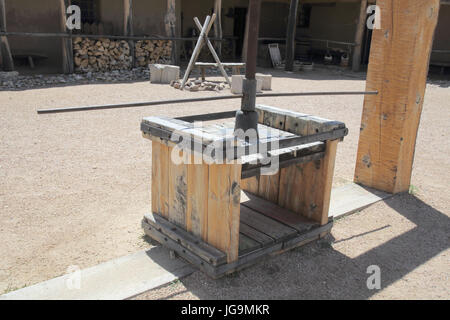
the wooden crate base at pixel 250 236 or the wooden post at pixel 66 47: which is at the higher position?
the wooden post at pixel 66 47

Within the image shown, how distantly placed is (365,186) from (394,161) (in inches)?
15.7

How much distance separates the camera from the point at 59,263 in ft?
8.84

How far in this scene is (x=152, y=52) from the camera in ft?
40.7

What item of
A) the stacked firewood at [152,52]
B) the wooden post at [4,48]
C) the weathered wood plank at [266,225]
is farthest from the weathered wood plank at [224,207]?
the stacked firewood at [152,52]

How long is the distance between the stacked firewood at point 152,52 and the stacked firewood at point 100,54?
384 millimetres

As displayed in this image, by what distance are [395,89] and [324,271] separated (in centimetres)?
192

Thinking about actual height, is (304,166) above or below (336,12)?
below

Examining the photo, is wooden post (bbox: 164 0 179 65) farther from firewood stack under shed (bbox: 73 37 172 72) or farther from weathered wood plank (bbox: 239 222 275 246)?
weathered wood plank (bbox: 239 222 275 246)

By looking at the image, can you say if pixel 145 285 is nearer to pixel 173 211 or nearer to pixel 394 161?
pixel 173 211

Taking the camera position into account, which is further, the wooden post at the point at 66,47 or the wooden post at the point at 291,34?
the wooden post at the point at 291,34

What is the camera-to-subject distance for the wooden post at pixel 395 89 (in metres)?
3.60

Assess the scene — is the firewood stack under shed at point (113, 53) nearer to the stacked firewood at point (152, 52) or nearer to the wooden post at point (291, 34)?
the stacked firewood at point (152, 52)

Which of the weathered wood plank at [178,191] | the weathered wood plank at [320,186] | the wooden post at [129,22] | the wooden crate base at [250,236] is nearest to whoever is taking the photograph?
the wooden crate base at [250,236]
